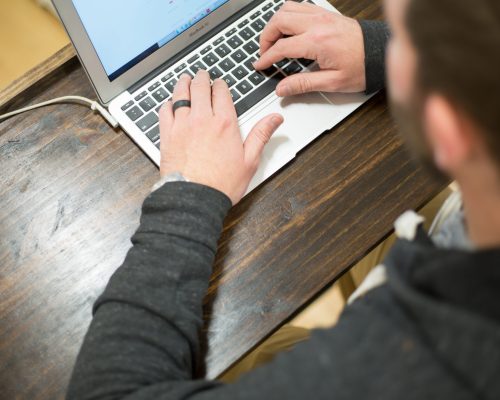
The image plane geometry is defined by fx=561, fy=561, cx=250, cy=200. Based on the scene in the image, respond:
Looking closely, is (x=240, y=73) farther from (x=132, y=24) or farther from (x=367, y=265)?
(x=367, y=265)

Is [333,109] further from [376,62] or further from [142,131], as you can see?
[142,131]

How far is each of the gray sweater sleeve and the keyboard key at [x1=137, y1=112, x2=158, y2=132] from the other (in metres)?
0.33

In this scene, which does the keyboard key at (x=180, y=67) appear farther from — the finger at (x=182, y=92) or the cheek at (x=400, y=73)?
the cheek at (x=400, y=73)

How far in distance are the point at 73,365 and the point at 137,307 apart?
0.46ft

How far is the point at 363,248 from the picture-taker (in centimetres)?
77

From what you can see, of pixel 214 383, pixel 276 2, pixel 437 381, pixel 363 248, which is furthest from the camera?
pixel 276 2

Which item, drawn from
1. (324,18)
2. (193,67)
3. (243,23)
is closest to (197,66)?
(193,67)

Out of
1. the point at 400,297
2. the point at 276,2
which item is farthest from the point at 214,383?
the point at 276,2

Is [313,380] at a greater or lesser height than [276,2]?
lesser

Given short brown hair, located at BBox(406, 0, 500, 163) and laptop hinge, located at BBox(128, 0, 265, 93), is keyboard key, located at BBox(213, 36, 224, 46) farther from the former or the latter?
short brown hair, located at BBox(406, 0, 500, 163)

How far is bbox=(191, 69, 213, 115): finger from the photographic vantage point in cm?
83

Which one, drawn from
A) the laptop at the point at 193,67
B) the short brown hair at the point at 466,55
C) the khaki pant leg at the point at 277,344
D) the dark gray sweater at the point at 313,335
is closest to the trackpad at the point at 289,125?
the laptop at the point at 193,67

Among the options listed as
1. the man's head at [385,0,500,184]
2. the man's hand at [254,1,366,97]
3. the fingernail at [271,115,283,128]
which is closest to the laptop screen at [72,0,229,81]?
the man's hand at [254,1,366,97]

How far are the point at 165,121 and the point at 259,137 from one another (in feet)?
0.46
